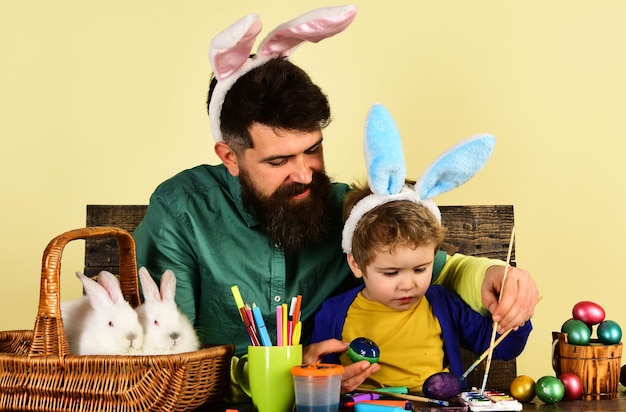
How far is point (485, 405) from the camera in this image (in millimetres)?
1279

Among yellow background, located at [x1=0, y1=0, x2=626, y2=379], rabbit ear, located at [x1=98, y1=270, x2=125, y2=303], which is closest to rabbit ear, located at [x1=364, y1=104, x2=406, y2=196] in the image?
rabbit ear, located at [x1=98, y1=270, x2=125, y2=303]

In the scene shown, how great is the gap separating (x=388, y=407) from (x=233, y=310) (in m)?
0.55

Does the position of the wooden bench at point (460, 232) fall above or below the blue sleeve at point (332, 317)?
above

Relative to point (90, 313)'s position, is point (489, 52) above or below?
above

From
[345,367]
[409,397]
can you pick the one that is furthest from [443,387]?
[345,367]

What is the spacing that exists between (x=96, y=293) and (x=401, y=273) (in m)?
0.51

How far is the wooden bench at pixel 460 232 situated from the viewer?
188 cm

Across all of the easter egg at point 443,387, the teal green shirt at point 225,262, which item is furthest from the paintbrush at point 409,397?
the teal green shirt at point 225,262

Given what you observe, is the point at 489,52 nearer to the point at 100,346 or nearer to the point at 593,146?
the point at 593,146

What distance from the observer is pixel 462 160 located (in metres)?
1.47

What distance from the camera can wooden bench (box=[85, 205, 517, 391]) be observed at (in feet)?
6.16

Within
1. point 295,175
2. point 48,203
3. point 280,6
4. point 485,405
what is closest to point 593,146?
point 280,6

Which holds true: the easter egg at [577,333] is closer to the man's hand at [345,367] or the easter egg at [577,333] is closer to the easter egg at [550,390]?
the easter egg at [550,390]

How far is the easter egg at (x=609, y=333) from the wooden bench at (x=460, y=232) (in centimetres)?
48
